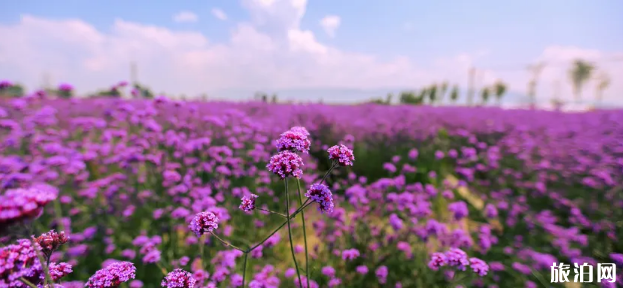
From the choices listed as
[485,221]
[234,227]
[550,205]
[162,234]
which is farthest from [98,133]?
[550,205]

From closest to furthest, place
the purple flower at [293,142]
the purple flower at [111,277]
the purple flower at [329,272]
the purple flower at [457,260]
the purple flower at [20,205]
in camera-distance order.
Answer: the purple flower at [20,205]
the purple flower at [111,277]
the purple flower at [293,142]
the purple flower at [457,260]
the purple flower at [329,272]

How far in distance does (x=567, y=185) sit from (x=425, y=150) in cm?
272

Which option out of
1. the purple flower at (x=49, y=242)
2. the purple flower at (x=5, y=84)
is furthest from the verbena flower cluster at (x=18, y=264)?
the purple flower at (x=5, y=84)

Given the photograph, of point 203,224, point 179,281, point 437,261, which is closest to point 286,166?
point 203,224

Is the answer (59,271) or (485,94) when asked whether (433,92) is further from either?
(59,271)

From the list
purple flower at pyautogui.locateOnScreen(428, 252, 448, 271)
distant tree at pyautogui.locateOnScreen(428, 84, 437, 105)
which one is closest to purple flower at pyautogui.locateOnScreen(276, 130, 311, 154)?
purple flower at pyautogui.locateOnScreen(428, 252, 448, 271)

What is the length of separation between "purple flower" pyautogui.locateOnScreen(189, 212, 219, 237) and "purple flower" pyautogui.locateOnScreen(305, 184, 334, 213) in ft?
1.50

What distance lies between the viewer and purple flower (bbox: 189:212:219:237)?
1.43 meters

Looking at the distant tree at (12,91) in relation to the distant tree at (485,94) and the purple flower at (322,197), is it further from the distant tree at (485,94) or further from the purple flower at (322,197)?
the distant tree at (485,94)

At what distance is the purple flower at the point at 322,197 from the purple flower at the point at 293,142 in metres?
0.21

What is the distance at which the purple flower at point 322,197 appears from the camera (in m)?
1.42

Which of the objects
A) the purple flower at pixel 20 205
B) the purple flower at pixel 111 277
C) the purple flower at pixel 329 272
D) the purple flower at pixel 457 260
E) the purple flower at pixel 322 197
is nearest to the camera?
the purple flower at pixel 20 205

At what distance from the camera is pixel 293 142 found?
1571mm

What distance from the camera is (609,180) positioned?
500cm
